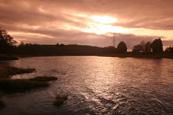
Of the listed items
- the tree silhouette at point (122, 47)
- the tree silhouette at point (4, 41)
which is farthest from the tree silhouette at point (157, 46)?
the tree silhouette at point (4, 41)

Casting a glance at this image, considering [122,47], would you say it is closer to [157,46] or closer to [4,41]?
[157,46]

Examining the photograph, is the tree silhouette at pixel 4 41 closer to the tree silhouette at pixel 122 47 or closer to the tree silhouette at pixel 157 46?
the tree silhouette at pixel 122 47

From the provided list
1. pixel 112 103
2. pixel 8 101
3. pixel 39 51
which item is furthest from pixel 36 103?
pixel 39 51

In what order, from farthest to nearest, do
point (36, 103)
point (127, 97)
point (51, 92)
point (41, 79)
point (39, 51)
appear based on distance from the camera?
point (39, 51), point (41, 79), point (51, 92), point (127, 97), point (36, 103)

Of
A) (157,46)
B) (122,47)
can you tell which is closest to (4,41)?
(122,47)

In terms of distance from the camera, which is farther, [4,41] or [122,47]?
[122,47]

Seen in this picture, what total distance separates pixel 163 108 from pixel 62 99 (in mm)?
10749

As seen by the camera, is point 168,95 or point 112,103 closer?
point 112,103

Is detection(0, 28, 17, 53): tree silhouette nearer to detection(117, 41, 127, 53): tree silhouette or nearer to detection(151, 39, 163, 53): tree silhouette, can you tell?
detection(117, 41, 127, 53): tree silhouette

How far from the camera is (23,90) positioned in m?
17.0

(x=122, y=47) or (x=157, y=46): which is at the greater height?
(x=122, y=47)

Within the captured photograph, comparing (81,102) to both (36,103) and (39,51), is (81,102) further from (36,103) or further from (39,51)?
(39,51)

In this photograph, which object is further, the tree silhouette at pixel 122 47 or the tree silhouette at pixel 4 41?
the tree silhouette at pixel 122 47

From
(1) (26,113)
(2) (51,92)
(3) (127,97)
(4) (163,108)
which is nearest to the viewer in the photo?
(1) (26,113)
